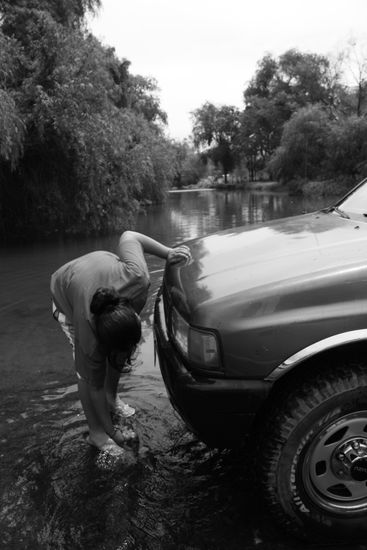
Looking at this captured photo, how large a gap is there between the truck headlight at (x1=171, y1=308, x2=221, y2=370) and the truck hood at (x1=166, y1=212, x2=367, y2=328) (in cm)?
5

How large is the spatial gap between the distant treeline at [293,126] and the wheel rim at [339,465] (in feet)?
114

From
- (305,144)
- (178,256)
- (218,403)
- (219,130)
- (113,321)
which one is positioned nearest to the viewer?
(218,403)

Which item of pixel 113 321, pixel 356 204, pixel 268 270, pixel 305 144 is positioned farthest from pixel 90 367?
pixel 305 144

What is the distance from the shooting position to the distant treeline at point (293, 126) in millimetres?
37000

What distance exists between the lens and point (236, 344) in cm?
209

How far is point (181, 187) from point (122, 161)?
7764 cm

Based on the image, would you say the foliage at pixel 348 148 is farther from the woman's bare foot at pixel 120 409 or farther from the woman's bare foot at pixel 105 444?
the woman's bare foot at pixel 105 444

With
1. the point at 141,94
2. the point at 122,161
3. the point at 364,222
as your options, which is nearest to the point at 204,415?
the point at 364,222

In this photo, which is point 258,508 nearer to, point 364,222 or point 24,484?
point 24,484

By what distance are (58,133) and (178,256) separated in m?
10.5

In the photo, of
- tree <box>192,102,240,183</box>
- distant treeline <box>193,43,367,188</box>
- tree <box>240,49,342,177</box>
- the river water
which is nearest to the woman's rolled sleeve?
the river water

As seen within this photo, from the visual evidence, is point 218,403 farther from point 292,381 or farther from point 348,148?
point 348,148

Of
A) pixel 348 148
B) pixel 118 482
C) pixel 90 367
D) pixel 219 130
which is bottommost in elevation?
pixel 118 482

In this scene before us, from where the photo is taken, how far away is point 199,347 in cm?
219
